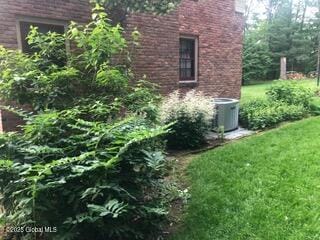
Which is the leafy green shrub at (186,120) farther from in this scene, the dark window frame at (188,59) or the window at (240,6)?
the window at (240,6)

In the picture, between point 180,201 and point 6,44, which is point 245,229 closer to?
point 180,201

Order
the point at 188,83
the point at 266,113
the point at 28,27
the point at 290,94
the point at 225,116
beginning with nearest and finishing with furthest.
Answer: the point at 28,27
the point at 225,116
the point at 266,113
the point at 188,83
the point at 290,94

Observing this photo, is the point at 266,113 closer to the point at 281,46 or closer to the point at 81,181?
the point at 81,181

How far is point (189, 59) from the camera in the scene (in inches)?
336

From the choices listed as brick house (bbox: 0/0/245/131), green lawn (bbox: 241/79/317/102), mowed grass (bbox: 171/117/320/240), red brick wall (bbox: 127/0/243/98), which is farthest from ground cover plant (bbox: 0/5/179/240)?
green lawn (bbox: 241/79/317/102)

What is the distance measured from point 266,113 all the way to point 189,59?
8.59 ft

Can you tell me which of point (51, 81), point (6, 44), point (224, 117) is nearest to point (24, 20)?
point (6, 44)

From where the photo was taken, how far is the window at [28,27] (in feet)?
17.2

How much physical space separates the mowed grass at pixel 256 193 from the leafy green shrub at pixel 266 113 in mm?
1866

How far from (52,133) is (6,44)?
10.1ft

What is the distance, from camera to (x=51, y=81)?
133 inches

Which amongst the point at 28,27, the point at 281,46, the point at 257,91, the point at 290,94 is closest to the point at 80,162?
the point at 28,27

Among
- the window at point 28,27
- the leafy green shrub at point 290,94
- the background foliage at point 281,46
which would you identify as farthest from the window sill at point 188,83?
the background foliage at point 281,46

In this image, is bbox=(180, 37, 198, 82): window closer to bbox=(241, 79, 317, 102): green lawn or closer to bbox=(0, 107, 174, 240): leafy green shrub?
bbox=(241, 79, 317, 102): green lawn
